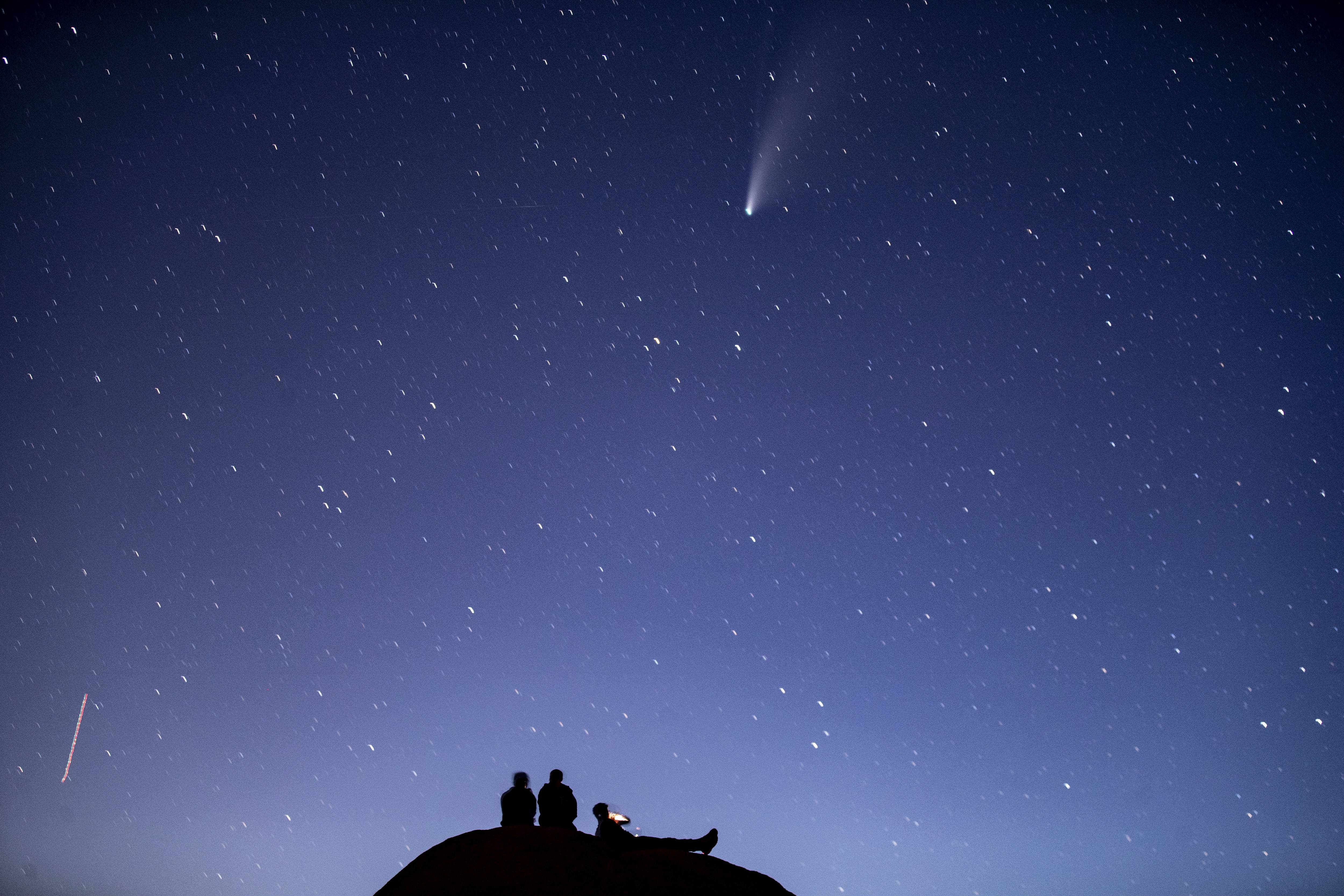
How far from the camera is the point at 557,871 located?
295 inches

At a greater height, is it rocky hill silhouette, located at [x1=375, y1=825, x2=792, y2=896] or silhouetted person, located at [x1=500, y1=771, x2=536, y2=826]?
silhouetted person, located at [x1=500, y1=771, x2=536, y2=826]

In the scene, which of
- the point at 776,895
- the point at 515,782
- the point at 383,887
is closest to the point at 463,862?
the point at 383,887

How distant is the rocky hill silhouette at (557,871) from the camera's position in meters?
7.28

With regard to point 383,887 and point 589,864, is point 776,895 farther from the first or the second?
point 383,887

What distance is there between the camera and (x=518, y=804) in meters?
9.33

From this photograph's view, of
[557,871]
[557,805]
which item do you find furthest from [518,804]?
[557,871]

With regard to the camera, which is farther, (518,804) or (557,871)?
(518,804)

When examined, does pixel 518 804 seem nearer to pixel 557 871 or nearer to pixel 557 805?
pixel 557 805

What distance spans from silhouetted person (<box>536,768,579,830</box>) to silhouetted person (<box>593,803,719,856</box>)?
1.05ft

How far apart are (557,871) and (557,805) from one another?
1.90m

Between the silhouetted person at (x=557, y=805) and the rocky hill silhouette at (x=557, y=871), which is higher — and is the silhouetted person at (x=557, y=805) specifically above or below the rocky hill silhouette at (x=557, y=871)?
above

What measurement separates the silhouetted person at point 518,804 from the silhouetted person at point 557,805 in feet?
0.35

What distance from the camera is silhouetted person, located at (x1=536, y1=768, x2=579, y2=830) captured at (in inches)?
364

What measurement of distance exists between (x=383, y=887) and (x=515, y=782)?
2001 millimetres
